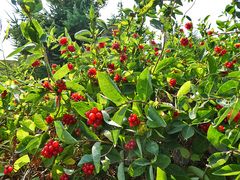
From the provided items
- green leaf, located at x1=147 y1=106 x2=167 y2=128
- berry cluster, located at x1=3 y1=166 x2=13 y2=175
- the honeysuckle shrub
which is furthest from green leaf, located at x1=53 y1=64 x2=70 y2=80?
green leaf, located at x1=147 y1=106 x2=167 y2=128

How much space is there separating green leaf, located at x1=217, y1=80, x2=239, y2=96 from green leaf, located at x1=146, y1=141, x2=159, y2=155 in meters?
0.28

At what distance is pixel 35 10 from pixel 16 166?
2.07 ft

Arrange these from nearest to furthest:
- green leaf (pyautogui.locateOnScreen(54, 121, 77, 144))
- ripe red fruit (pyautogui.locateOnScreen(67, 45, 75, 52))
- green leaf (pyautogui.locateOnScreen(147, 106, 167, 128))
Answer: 1. green leaf (pyautogui.locateOnScreen(147, 106, 167, 128))
2. green leaf (pyautogui.locateOnScreen(54, 121, 77, 144))
3. ripe red fruit (pyautogui.locateOnScreen(67, 45, 75, 52))

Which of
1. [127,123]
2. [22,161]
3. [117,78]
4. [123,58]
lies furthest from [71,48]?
[127,123]

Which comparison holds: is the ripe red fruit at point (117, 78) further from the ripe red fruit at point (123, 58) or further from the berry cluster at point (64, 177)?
the berry cluster at point (64, 177)

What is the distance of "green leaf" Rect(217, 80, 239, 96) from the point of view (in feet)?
3.52

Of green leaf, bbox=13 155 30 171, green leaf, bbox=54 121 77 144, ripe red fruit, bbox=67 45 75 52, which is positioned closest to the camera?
green leaf, bbox=54 121 77 144

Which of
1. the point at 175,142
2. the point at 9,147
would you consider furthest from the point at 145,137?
the point at 9,147

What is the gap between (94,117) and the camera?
1.12m

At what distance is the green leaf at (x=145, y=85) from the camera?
105 cm

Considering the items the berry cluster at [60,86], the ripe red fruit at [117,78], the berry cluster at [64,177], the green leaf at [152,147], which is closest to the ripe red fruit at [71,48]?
the ripe red fruit at [117,78]

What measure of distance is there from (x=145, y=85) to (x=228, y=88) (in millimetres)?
276

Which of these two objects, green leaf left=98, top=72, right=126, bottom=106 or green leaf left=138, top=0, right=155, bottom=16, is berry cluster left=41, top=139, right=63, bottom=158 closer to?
green leaf left=98, top=72, right=126, bottom=106

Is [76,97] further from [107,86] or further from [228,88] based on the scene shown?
[228,88]
